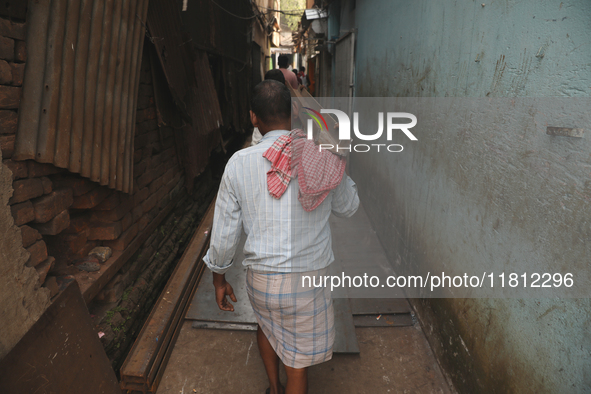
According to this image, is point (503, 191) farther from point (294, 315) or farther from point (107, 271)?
point (107, 271)

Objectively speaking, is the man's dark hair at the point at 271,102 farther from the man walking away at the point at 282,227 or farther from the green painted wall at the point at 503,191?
the green painted wall at the point at 503,191

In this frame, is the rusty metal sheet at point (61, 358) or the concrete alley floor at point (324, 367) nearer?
the rusty metal sheet at point (61, 358)

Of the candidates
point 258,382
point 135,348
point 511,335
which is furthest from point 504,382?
point 135,348

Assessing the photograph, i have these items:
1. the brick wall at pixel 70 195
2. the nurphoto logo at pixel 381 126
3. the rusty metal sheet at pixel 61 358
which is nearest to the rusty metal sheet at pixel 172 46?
the brick wall at pixel 70 195

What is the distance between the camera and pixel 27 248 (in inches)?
76.1

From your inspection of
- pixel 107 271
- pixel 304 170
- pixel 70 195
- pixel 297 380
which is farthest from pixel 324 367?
pixel 70 195

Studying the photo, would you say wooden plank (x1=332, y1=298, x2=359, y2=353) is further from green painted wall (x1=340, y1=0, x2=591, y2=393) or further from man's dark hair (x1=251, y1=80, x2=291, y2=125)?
man's dark hair (x1=251, y1=80, x2=291, y2=125)

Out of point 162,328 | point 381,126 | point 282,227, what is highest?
point 381,126

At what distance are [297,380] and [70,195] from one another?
1692mm

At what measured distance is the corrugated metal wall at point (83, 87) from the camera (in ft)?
6.34

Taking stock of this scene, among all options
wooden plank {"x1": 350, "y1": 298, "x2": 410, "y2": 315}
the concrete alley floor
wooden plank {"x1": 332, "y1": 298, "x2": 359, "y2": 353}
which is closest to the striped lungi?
the concrete alley floor

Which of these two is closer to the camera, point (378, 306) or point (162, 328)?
point (162, 328)

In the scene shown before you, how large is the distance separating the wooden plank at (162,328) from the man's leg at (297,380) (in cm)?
95

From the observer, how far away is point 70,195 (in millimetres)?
2312
